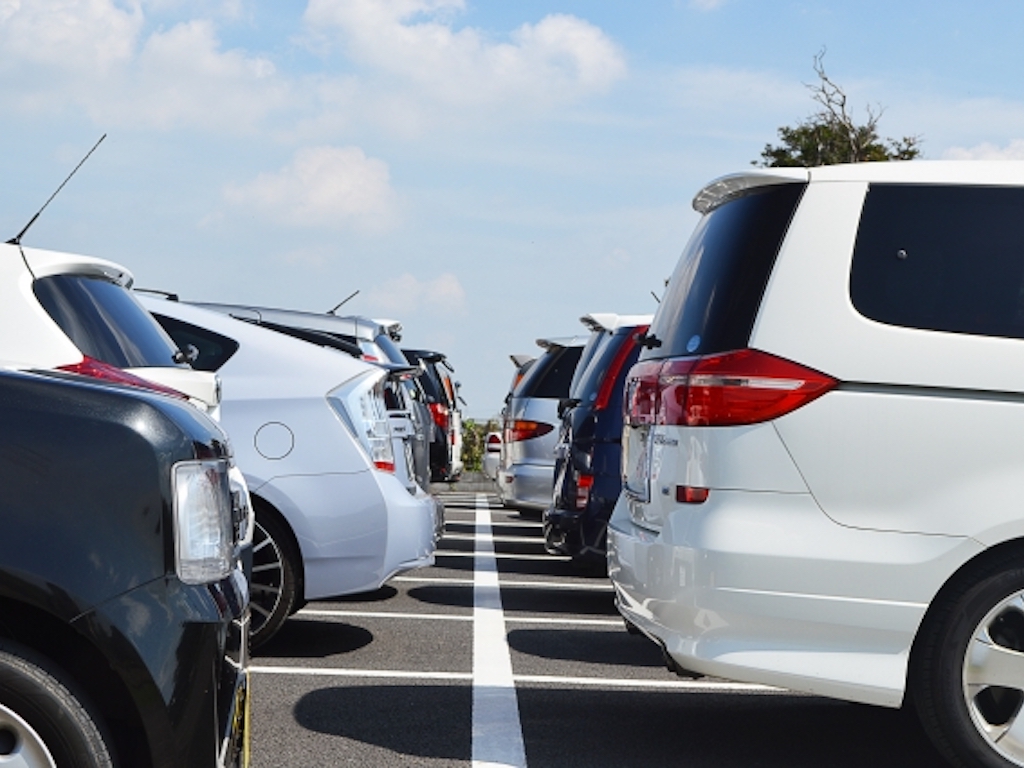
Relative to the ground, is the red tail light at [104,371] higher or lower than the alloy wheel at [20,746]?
higher

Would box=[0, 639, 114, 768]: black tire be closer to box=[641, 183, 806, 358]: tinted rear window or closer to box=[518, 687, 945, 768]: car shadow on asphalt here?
box=[518, 687, 945, 768]: car shadow on asphalt

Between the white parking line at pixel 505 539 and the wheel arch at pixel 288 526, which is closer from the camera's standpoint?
the wheel arch at pixel 288 526

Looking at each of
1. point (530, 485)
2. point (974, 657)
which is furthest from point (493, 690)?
point (530, 485)

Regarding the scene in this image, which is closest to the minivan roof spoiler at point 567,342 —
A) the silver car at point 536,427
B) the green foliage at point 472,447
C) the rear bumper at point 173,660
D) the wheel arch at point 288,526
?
the silver car at point 536,427

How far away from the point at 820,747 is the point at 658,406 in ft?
4.72

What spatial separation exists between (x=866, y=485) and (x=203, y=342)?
148 inches

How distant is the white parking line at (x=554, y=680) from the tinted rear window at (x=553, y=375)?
6019 mm

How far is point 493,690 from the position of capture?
6.32 meters

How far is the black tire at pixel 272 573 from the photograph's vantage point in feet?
22.4

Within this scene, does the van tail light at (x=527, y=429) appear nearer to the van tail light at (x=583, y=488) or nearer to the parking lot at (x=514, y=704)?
the parking lot at (x=514, y=704)

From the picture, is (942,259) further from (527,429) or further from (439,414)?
(439,414)

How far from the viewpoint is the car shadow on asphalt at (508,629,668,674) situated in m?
7.28

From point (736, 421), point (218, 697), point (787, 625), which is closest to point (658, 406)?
point (736, 421)

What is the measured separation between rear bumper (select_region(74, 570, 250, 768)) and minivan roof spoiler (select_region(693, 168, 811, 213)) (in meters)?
2.42
